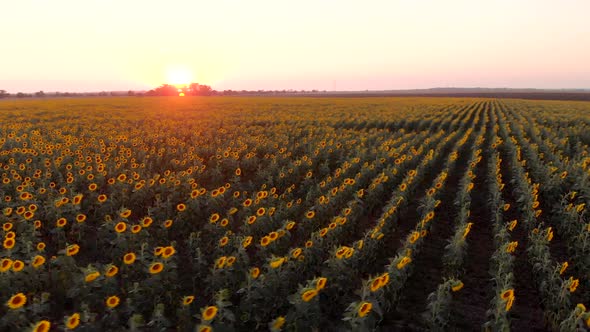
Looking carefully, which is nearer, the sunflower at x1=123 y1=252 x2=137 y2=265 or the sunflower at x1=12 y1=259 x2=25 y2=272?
the sunflower at x1=12 y1=259 x2=25 y2=272

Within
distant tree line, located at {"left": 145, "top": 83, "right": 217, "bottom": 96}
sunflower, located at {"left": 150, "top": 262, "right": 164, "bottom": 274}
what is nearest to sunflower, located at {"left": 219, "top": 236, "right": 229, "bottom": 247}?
sunflower, located at {"left": 150, "top": 262, "right": 164, "bottom": 274}

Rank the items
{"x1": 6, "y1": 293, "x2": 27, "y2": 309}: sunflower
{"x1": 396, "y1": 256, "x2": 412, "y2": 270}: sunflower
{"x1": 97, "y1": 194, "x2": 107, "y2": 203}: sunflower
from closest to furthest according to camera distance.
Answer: {"x1": 6, "y1": 293, "x2": 27, "y2": 309}: sunflower, {"x1": 396, "y1": 256, "x2": 412, "y2": 270}: sunflower, {"x1": 97, "y1": 194, "x2": 107, "y2": 203}: sunflower

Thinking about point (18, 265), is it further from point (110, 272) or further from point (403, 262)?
point (403, 262)

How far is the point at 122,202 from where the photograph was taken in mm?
7027

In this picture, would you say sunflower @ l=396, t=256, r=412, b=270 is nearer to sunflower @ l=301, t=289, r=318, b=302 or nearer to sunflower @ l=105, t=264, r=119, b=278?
sunflower @ l=301, t=289, r=318, b=302

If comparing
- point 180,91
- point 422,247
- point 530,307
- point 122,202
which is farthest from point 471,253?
point 180,91

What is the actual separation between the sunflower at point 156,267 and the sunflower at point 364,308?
7.07 ft

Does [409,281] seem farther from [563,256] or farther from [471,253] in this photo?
[563,256]

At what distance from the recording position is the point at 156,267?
407cm

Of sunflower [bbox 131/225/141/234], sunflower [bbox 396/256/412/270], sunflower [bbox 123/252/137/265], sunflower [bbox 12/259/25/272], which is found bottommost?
sunflower [bbox 123/252/137/265]

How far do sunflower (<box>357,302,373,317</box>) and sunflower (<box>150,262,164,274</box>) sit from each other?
84.9 inches

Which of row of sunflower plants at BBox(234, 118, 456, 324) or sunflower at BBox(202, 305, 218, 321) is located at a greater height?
sunflower at BBox(202, 305, 218, 321)

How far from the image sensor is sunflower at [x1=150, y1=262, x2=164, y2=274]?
4018mm

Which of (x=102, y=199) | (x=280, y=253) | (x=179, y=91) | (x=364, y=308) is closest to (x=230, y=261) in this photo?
(x=280, y=253)
